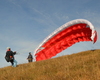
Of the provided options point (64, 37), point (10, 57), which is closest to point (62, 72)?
point (10, 57)

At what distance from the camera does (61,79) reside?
547cm

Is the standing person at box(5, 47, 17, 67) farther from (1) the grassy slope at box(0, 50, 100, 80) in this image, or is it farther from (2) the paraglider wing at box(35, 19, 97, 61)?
(2) the paraglider wing at box(35, 19, 97, 61)

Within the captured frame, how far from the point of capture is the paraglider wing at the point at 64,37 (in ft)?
59.7

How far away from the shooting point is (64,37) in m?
20.6

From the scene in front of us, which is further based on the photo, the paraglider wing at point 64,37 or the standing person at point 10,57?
the paraglider wing at point 64,37

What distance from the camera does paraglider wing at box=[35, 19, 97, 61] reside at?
59.7 feet

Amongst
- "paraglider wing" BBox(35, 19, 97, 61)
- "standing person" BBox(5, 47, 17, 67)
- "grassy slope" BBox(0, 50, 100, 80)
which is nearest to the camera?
"grassy slope" BBox(0, 50, 100, 80)

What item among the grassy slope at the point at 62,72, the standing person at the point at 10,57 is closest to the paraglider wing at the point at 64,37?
the standing person at the point at 10,57

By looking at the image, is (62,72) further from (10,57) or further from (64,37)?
(64,37)

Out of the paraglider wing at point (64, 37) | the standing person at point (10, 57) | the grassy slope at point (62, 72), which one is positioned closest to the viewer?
the grassy slope at point (62, 72)

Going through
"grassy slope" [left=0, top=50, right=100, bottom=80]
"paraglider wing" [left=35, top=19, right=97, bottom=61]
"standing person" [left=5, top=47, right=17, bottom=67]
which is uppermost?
"paraglider wing" [left=35, top=19, right=97, bottom=61]

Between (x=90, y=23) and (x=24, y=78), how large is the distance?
1110 centimetres

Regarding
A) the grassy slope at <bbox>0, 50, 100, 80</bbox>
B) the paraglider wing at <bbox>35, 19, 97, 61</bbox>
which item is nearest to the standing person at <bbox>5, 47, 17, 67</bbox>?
the grassy slope at <bbox>0, 50, 100, 80</bbox>

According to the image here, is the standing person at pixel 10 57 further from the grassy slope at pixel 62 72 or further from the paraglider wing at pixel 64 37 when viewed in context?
the paraglider wing at pixel 64 37
